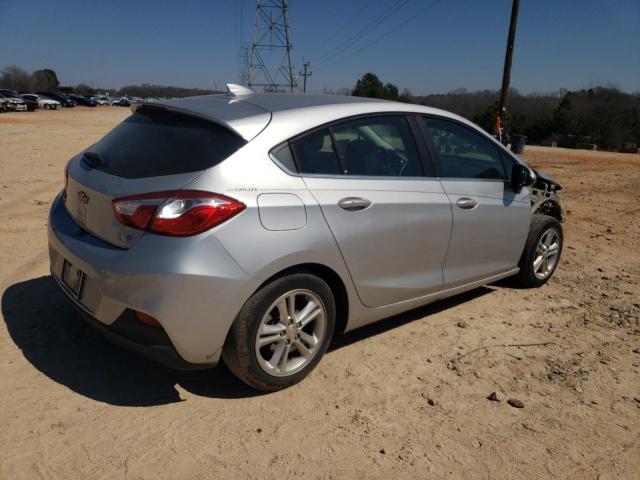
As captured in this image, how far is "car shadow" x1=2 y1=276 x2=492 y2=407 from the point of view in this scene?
303 centimetres

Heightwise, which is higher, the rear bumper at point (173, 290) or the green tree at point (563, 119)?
the green tree at point (563, 119)

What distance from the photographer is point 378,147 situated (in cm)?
350

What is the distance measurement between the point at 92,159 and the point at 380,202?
5.81 feet

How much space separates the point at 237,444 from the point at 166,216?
3.85ft

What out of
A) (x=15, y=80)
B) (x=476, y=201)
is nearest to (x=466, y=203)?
(x=476, y=201)

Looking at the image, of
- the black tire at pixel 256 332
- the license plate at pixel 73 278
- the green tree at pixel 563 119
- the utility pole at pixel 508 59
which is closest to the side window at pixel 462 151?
the black tire at pixel 256 332

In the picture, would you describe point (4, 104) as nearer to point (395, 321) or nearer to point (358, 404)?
point (395, 321)

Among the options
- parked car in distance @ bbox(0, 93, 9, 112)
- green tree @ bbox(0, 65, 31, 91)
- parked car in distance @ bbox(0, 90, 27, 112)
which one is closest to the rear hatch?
parked car in distance @ bbox(0, 93, 9, 112)

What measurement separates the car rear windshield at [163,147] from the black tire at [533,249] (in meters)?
3.04

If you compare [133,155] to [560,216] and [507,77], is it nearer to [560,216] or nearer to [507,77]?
[560,216]

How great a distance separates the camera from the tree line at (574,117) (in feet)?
130

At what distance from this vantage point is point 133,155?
3.00m

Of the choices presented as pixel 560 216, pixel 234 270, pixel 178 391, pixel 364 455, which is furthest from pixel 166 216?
pixel 560 216

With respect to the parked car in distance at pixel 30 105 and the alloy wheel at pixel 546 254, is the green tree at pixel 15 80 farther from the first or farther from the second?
the alloy wheel at pixel 546 254
